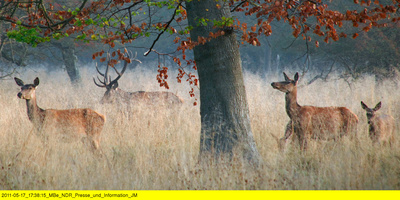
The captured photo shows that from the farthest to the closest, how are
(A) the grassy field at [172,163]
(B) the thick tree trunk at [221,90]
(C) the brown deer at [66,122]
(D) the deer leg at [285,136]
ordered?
(C) the brown deer at [66,122], (D) the deer leg at [285,136], (B) the thick tree trunk at [221,90], (A) the grassy field at [172,163]

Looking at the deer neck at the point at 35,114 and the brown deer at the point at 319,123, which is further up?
the deer neck at the point at 35,114

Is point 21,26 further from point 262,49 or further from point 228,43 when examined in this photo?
point 262,49

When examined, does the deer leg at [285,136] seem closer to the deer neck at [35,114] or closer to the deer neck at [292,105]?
the deer neck at [292,105]

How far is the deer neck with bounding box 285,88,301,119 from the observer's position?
6.45 meters

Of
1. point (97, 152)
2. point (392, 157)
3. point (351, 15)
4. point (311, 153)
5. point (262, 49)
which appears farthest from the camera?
point (262, 49)

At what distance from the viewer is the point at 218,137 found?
5266mm

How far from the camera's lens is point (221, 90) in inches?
202

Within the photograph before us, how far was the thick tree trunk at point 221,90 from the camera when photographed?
5082 mm

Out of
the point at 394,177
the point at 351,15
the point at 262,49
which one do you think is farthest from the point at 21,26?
the point at 262,49

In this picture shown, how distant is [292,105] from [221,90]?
6.25 feet

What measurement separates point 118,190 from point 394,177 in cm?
299

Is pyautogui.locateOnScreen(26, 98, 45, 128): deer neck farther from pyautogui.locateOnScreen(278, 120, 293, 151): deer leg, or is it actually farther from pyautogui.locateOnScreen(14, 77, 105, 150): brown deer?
pyautogui.locateOnScreen(278, 120, 293, 151): deer leg

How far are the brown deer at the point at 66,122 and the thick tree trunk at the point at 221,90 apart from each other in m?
2.14

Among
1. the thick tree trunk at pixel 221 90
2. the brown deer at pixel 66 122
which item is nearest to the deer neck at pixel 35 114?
the brown deer at pixel 66 122
